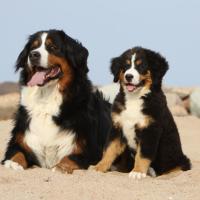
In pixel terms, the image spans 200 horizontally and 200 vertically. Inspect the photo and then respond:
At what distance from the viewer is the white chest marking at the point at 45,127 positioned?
8.16m

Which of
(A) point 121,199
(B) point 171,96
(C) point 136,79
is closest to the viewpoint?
(A) point 121,199

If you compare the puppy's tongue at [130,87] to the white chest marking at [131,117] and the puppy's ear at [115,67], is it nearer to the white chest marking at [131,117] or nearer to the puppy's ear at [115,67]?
the white chest marking at [131,117]

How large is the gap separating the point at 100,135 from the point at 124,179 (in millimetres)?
1417

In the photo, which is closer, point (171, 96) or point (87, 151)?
point (87, 151)

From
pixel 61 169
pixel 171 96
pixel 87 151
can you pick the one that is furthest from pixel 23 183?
pixel 171 96

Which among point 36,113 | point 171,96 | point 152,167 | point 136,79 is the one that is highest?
point 136,79

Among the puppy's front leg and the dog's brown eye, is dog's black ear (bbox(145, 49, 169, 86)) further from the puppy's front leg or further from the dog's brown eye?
the dog's brown eye

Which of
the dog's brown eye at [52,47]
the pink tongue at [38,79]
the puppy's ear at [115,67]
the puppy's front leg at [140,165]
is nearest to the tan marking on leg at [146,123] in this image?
the puppy's front leg at [140,165]

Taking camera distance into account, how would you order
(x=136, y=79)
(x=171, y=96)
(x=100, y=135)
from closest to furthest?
(x=136, y=79) → (x=100, y=135) → (x=171, y=96)

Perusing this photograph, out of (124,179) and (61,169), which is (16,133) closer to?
(61,169)

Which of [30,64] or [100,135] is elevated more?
[30,64]

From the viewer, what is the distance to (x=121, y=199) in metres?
6.50

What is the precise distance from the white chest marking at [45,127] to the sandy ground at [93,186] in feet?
1.30

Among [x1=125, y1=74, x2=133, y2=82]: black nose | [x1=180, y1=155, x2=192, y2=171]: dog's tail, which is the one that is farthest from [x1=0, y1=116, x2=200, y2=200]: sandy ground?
[x1=125, y1=74, x2=133, y2=82]: black nose
